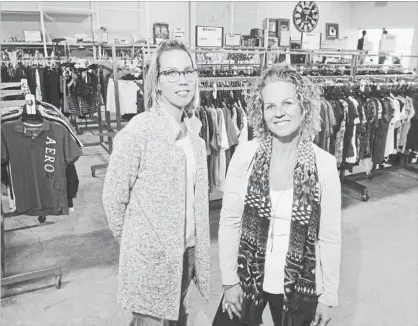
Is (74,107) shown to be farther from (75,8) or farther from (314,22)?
(314,22)

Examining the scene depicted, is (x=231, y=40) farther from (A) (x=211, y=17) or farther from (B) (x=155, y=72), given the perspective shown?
(A) (x=211, y=17)

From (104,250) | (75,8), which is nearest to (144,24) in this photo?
(75,8)

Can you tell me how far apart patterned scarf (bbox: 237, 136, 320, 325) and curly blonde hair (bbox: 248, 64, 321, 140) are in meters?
0.05

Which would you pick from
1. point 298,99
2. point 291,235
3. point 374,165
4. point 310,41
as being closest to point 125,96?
point 310,41

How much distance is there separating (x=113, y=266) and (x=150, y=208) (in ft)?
6.02

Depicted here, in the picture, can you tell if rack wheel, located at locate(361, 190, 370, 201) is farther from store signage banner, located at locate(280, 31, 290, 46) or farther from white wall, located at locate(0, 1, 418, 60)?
white wall, located at locate(0, 1, 418, 60)

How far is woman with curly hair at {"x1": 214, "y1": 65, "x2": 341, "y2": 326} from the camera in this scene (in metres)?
1.38

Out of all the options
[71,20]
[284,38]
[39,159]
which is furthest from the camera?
[71,20]

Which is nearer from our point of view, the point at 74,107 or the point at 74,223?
the point at 74,223

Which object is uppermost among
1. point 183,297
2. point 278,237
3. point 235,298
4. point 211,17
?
point 211,17

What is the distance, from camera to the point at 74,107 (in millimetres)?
6188

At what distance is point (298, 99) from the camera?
1387 mm

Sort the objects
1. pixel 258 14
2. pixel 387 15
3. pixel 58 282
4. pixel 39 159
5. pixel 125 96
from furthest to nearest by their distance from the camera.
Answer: pixel 387 15 → pixel 258 14 → pixel 125 96 → pixel 58 282 → pixel 39 159

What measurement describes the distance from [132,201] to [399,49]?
46.1 feet
